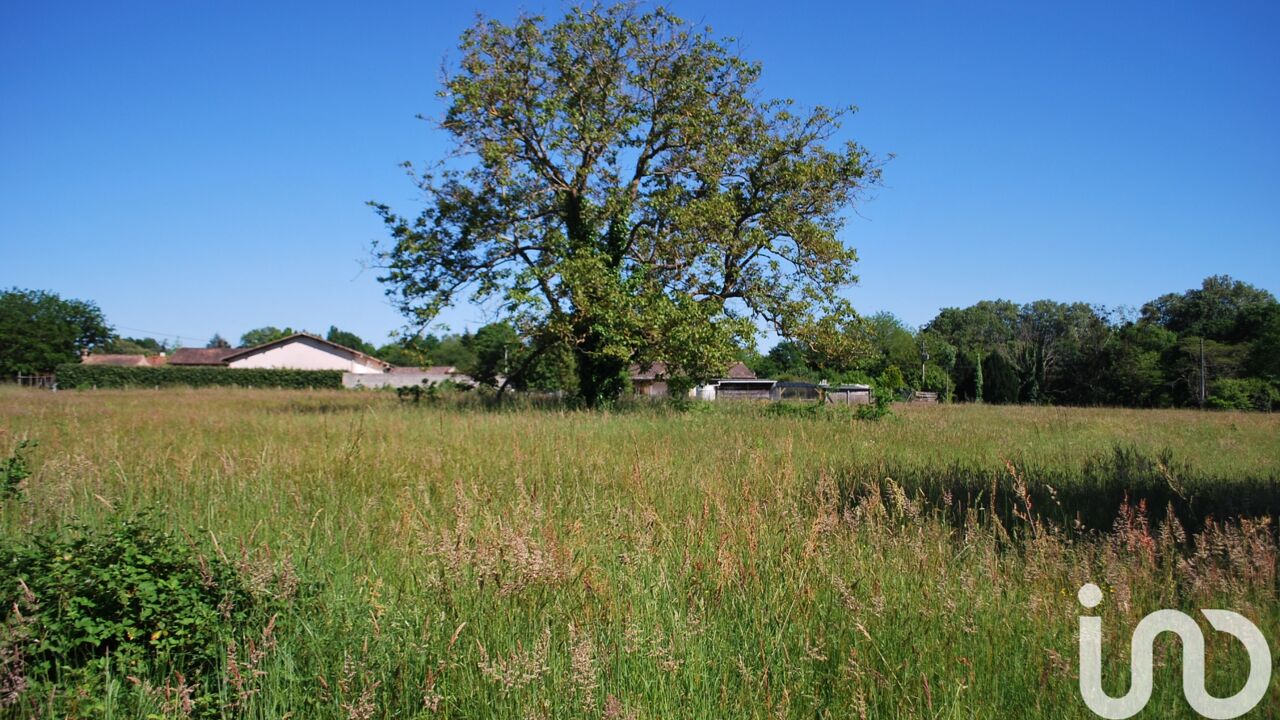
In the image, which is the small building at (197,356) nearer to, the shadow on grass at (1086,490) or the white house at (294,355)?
the white house at (294,355)

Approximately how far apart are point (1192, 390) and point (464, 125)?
153ft

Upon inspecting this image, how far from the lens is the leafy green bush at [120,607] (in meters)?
2.82

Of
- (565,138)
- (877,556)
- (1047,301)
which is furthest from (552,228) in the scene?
(1047,301)

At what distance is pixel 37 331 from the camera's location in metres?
61.5

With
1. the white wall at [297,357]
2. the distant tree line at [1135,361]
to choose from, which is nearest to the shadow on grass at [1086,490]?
the distant tree line at [1135,361]

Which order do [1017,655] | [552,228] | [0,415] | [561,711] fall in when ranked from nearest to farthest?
[561,711], [1017,655], [0,415], [552,228]

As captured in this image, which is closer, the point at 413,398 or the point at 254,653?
the point at 254,653

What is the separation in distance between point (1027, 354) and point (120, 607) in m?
67.8

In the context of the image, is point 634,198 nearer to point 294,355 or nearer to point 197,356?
point 294,355

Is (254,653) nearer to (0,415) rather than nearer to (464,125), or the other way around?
(0,415)

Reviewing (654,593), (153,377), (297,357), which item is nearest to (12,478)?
(654,593)

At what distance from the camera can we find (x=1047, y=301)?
89.5 metres

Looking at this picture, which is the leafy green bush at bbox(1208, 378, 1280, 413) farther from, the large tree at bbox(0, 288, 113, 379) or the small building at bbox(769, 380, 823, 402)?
the large tree at bbox(0, 288, 113, 379)

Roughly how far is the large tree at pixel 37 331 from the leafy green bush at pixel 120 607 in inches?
2848
